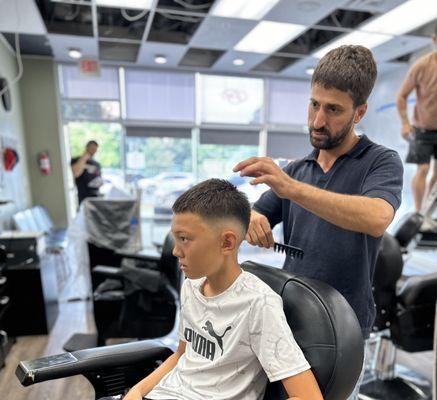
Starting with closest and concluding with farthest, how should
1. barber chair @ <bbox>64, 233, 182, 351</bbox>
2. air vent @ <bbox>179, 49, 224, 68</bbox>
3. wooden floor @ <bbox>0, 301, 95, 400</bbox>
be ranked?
wooden floor @ <bbox>0, 301, 95, 400</bbox> → barber chair @ <bbox>64, 233, 182, 351</bbox> → air vent @ <bbox>179, 49, 224, 68</bbox>

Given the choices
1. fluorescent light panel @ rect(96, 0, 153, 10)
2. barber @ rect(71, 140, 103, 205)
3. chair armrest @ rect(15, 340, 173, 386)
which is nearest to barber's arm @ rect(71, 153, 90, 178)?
barber @ rect(71, 140, 103, 205)

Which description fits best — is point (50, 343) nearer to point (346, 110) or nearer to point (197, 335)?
point (197, 335)

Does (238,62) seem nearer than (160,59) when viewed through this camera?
No

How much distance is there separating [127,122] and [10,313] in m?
3.74

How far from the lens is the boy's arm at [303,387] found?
72cm

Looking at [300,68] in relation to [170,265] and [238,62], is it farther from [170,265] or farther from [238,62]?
[170,265]

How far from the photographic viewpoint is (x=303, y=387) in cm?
73

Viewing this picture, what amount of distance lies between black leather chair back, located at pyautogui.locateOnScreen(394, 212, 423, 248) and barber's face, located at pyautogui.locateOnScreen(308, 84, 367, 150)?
1.44 m

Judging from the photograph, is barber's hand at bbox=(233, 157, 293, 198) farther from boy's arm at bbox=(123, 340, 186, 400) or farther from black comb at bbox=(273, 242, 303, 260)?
boy's arm at bbox=(123, 340, 186, 400)

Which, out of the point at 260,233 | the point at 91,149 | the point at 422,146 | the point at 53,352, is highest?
the point at 422,146

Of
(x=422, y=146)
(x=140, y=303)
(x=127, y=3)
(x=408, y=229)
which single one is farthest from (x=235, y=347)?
(x=127, y=3)

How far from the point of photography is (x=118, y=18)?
152 inches

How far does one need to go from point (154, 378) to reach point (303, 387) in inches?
18.9

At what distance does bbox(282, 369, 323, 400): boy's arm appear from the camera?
723mm
